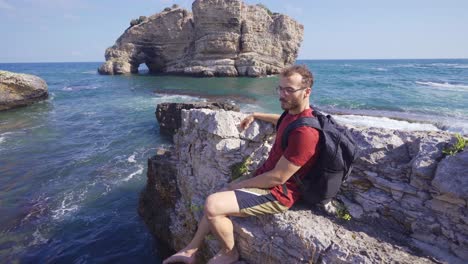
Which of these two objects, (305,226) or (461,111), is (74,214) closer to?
(305,226)

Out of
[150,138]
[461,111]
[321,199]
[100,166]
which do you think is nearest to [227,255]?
[321,199]

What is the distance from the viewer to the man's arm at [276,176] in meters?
3.65

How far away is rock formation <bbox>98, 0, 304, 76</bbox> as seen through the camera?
174ft

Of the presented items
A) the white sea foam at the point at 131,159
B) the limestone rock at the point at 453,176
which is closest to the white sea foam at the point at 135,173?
the white sea foam at the point at 131,159

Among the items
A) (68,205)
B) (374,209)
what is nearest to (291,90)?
(374,209)

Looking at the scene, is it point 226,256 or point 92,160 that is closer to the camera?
point 226,256

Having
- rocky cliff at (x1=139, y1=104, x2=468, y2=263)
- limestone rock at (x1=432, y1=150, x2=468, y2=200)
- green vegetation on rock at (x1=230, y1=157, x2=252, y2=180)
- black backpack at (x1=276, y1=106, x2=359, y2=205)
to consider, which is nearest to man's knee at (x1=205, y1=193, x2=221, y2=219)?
rocky cliff at (x1=139, y1=104, x2=468, y2=263)

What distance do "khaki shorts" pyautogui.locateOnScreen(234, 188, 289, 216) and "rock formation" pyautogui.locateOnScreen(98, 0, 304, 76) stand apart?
165 ft

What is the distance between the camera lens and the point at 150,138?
17672mm

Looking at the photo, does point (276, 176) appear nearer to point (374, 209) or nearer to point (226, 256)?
point (226, 256)

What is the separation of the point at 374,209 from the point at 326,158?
1.30m

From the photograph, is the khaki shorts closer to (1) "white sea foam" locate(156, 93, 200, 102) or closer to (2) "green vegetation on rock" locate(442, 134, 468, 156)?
(2) "green vegetation on rock" locate(442, 134, 468, 156)

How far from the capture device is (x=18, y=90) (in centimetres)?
2694

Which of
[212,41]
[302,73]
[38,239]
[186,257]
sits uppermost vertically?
[212,41]
